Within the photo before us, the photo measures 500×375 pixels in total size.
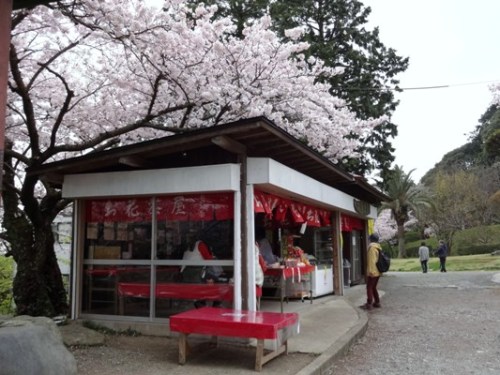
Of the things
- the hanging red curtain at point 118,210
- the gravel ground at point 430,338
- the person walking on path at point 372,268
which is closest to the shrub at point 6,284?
the hanging red curtain at point 118,210

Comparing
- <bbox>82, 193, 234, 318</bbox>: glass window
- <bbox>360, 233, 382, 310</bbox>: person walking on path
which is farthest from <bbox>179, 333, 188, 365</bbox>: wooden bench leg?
<bbox>360, 233, 382, 310</bbox>: person walking on path

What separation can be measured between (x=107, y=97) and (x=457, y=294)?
1198cm

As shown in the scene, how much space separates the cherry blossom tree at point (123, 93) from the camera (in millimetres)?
9414

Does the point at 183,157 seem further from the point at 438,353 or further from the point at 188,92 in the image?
the point at 438,353

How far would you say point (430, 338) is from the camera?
8.40m

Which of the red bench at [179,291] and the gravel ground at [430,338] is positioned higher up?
the red bench at [179,291]

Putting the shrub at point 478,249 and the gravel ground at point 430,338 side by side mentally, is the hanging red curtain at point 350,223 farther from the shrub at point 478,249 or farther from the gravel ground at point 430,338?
the shrub at point 478,249

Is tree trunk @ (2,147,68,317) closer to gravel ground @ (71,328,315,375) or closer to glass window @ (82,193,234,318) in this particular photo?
glass window @ (82,193,234,318)

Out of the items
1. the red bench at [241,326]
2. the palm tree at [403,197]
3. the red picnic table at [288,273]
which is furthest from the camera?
the palm tree at [403,197]

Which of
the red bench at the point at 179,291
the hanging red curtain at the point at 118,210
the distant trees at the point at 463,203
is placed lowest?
the red bench at the point at 179,291

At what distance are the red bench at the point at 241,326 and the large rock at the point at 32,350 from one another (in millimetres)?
1448

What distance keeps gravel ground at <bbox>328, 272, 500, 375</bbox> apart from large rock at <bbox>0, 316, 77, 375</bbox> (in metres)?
3.46

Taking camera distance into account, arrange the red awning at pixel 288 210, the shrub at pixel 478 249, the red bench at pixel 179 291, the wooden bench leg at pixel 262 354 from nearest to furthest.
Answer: the wooden bench leg at pixel 262 354, the red bench at pixel 179 291, the red awning at pixel 288 210, the shrub at pixel 478 249

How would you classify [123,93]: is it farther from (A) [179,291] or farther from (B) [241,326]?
(B) [241,326]
